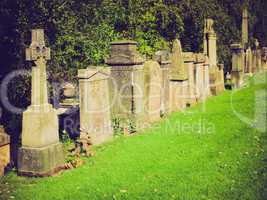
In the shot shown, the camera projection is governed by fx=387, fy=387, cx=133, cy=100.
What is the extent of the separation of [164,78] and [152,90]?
1.18 meters

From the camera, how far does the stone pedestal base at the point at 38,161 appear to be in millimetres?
6812

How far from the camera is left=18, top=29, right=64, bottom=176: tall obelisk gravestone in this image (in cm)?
685

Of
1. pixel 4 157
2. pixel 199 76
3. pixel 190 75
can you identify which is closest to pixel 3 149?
pixel 4 157

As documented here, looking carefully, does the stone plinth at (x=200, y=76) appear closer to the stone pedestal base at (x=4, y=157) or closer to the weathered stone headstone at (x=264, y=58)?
the stone pedestal base at (x=4, y=157)

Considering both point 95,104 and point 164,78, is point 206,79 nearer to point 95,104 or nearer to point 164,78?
point 164,78

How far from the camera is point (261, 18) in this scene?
32625mm

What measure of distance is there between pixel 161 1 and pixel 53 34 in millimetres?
8175

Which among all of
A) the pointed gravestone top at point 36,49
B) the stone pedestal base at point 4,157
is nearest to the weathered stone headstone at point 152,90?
→ the pointed gravestone top at point 36,49

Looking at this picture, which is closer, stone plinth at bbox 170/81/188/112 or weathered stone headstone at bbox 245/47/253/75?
stone plinth at bbox 170/81/188/112

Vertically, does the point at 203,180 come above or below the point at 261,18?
below

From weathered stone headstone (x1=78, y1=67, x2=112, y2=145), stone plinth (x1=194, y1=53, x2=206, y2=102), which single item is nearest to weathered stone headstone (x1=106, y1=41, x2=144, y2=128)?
weathered stone headstone (x1=78, y1=67, x2=112, y2=145)

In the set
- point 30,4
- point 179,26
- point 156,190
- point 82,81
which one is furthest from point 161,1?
point 156,190

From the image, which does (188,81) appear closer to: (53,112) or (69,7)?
(69,7)

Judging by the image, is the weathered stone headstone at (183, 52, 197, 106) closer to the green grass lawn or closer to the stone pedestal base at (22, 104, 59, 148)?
the green grass lawn
